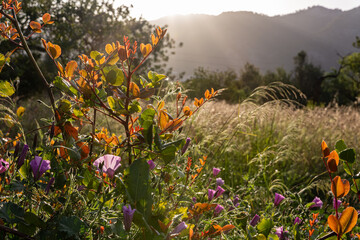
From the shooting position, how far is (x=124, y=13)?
10.6 metres

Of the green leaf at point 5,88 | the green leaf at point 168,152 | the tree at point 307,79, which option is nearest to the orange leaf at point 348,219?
the green leaf at point 168,152

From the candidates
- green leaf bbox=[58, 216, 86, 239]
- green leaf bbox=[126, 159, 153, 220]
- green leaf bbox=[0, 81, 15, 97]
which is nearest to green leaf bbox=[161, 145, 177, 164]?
green leaf bbox=[126, 159, 153, 220]

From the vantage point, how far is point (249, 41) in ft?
464

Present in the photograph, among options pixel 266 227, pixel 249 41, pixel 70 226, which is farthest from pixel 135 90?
pixel 249 41

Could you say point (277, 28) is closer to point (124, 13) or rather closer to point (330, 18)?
point (330, 18)

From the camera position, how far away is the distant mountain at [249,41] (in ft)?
443

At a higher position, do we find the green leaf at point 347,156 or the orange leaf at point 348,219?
the green leaf at point 347,156

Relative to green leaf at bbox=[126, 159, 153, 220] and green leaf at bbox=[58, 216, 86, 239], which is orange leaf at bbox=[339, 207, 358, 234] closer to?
green leaf at bbox=[126, 159, 153, 220]

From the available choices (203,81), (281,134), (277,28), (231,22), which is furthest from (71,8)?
(277,28)

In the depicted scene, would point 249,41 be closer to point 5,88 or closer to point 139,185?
point 5,88

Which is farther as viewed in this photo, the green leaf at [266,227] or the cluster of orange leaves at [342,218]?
the green leaf at [266,227]

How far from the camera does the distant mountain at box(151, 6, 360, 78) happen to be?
135000 millimetres

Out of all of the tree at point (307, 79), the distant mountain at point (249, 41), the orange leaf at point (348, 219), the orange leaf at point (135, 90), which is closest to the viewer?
the orange leaf at point (348, 219)

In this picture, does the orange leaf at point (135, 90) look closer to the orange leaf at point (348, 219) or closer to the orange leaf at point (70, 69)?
the orange leaf at point (70, 69)
